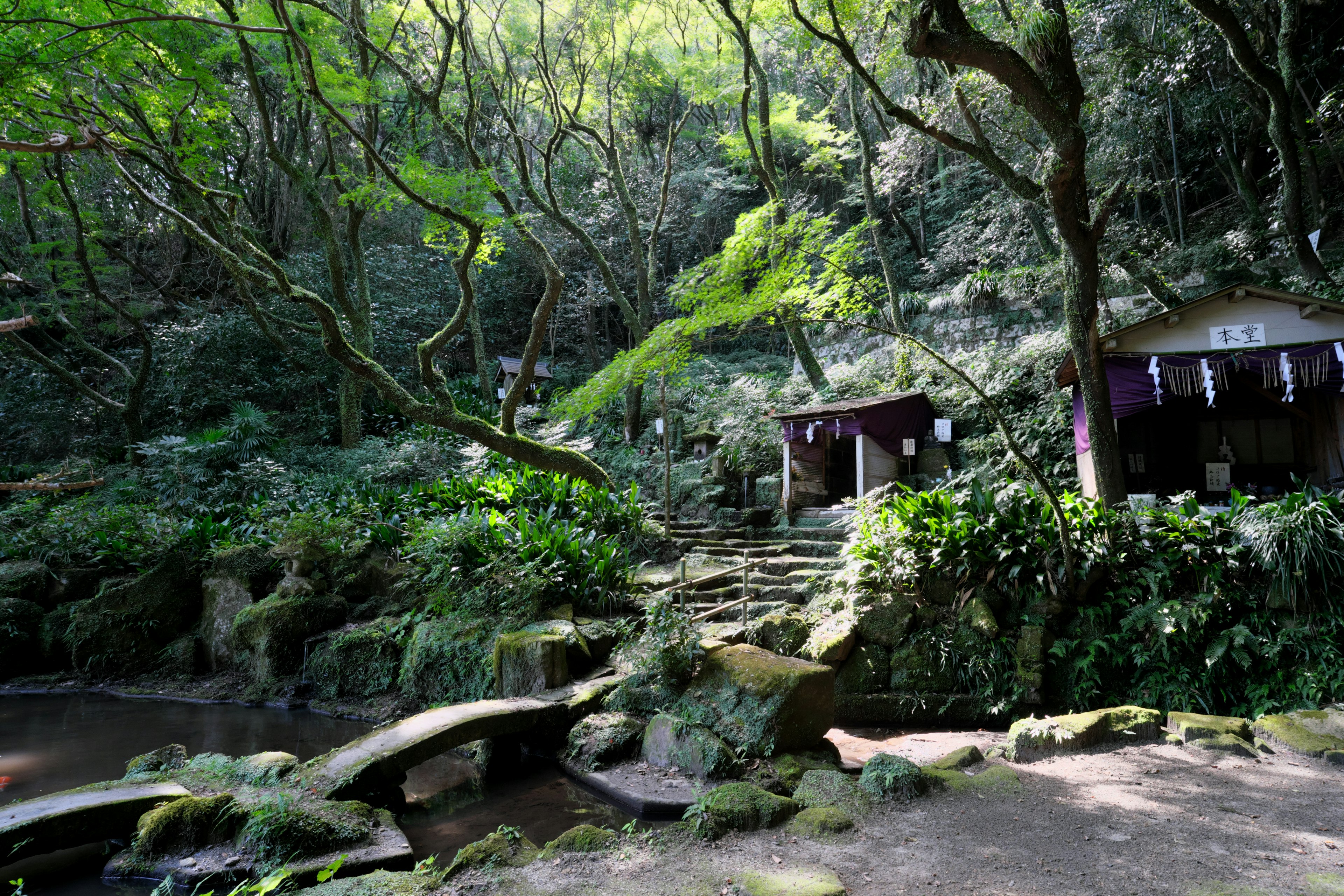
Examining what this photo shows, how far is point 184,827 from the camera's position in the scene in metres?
4.03

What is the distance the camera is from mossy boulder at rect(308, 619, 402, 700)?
25.6 ft

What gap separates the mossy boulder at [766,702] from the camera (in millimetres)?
5109

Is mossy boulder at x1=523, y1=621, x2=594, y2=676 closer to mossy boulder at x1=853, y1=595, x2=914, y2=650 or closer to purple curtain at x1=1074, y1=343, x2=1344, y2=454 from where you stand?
mossy boulder at x1=853, y1=595, x2=914, y2=650

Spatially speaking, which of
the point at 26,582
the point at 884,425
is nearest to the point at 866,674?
the point at 884,425

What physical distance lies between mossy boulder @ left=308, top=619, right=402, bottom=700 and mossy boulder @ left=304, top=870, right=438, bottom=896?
15.4ft

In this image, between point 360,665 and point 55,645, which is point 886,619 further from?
point 55,645

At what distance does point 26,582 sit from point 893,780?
11559 mm

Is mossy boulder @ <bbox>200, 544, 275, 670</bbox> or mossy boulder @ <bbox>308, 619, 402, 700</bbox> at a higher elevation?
mossy boulder @ <bbox>200, 544, 275, 670</bbox>

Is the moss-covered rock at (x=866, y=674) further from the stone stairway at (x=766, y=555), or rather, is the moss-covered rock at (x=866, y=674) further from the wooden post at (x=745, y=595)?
the stone stairway at (x=766, y=555)

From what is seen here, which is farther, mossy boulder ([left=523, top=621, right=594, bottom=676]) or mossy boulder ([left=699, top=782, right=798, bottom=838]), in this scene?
mossy boulder ([left=523, top=621, right=594, bottom=676])

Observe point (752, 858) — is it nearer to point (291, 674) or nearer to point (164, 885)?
point (164, 885)

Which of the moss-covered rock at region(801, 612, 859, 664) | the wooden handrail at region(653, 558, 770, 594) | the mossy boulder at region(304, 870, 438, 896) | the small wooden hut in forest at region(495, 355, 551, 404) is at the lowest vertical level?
the mossy boulder at region(304, 870, 438, 896)

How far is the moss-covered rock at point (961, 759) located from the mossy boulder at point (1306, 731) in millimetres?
2130

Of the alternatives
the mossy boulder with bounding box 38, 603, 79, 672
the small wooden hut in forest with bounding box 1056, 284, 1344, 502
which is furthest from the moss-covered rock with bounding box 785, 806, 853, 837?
the mossy boulder with bounding box 38, 603, 79, 672
